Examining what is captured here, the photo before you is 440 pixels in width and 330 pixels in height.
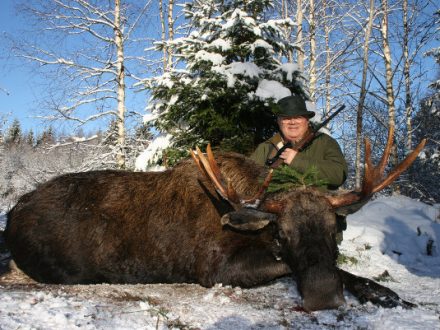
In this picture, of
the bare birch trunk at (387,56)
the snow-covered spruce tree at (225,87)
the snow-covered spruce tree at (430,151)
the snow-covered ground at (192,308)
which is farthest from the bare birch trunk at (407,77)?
the snow-covered ground at (192,308)

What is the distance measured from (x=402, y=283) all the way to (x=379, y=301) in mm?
1798

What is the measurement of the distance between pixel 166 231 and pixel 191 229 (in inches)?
12.0

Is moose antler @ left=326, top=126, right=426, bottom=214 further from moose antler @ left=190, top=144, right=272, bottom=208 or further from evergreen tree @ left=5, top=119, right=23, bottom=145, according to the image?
evergreen tree @ left=5, top=119, right=23, bottom=145

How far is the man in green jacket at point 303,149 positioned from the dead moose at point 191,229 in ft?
2.31

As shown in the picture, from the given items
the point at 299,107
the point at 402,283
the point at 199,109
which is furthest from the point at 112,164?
the point at 402,283

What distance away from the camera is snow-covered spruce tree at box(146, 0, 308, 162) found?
725cm

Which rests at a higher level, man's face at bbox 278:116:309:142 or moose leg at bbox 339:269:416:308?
man's face at bbox 278:116:309:142

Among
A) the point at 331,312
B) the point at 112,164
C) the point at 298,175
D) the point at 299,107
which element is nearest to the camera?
the point at 331,312

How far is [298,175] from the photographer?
3.84 meters

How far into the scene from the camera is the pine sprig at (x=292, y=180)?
3.84 m

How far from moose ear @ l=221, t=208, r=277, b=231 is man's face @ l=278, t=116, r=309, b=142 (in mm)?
1946

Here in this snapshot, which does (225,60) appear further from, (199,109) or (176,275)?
(176,275)

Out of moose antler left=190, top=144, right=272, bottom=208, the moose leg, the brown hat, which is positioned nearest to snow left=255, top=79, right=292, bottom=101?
the brown hat

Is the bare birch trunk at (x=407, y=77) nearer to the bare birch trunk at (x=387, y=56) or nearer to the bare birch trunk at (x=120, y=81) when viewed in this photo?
the bare birch trunk at (x=387, y=56)
